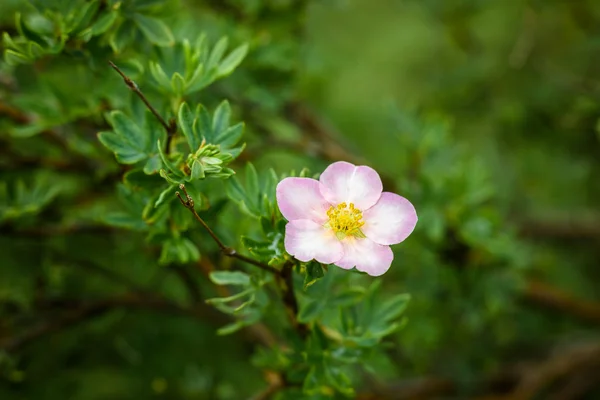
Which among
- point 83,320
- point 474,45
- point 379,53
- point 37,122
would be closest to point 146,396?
point 83,320

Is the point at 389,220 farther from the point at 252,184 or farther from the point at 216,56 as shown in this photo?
the point at 216,56

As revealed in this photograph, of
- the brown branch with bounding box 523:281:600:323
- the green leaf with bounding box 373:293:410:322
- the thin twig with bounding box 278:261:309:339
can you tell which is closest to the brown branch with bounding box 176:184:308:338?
the thin twig with bounding box 278:261:309:339

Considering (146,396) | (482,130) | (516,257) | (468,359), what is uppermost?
(482,130)

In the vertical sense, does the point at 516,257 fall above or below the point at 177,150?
above

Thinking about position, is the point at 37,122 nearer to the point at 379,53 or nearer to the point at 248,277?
the point at 248,277

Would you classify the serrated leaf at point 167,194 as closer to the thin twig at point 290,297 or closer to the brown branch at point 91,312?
the thin twig at point 290,297

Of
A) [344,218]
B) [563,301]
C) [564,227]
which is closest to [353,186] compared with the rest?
[344,218]
